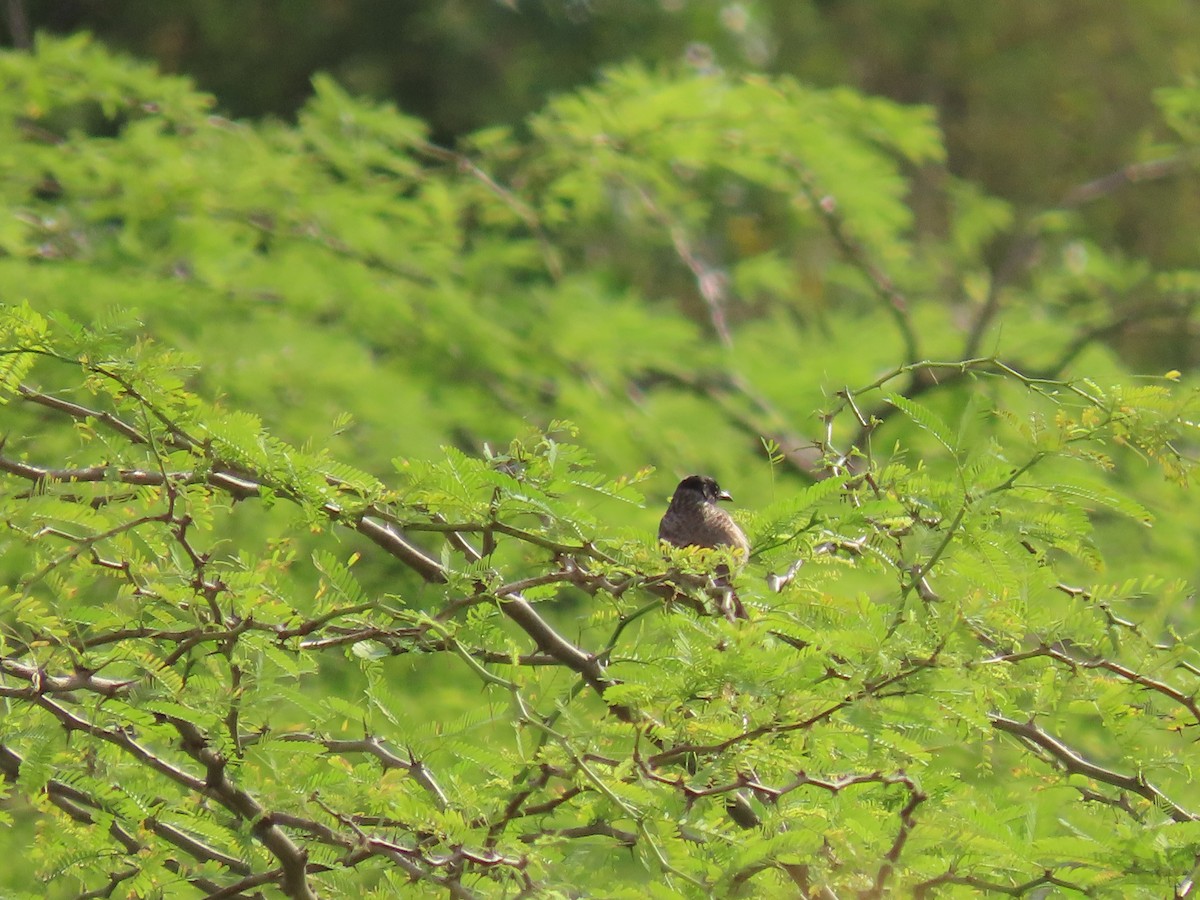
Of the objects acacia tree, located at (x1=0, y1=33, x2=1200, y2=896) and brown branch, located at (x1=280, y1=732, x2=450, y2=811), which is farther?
brown branch, located at (x1=280, y1=732, x2=450, y2=811)

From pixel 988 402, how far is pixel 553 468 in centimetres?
91

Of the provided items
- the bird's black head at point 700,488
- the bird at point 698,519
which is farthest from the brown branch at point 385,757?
the bird's black head at point 700,488

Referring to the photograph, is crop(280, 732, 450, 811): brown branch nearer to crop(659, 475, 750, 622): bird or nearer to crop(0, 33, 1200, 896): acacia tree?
crop(0, 33, 1200, 896): acacia tree

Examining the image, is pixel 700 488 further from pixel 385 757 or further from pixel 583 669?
pixel 385 757

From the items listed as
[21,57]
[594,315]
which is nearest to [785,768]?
[594,315]

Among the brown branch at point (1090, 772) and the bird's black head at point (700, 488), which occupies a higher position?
the brown branch at point (1090, 772)

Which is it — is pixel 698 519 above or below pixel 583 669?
below

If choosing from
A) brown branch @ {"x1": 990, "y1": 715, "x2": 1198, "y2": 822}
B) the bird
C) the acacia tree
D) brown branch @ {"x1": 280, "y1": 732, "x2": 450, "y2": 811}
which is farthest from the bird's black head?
brown branch @ {"x1": 280, "y1": 732, "x2": 450, "y2": 811}

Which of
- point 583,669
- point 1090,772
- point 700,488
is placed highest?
point 1090,772

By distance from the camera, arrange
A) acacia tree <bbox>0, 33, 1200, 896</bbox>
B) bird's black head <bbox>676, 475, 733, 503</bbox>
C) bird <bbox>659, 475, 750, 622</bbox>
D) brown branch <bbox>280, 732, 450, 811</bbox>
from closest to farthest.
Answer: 1. acacia tree <bbox>0, 33, 1200, 896</bbox>
2. brown branch <bbox>280, 732, 450, 811</bbox>
3. bird <bbox>659, 475, 750, 622</bbox>
4. bird's black head <bbox>676, 475, 733, 503</bbox>

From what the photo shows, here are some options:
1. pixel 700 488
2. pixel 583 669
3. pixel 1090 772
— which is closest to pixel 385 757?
pixel 583 669

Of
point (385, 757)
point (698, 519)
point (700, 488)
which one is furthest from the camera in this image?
point (700, 488)

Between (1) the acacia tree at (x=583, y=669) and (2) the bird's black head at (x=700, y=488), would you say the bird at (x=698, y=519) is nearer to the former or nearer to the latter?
(2) the bird's black head at (x=700, y=488)

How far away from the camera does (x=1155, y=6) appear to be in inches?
731
